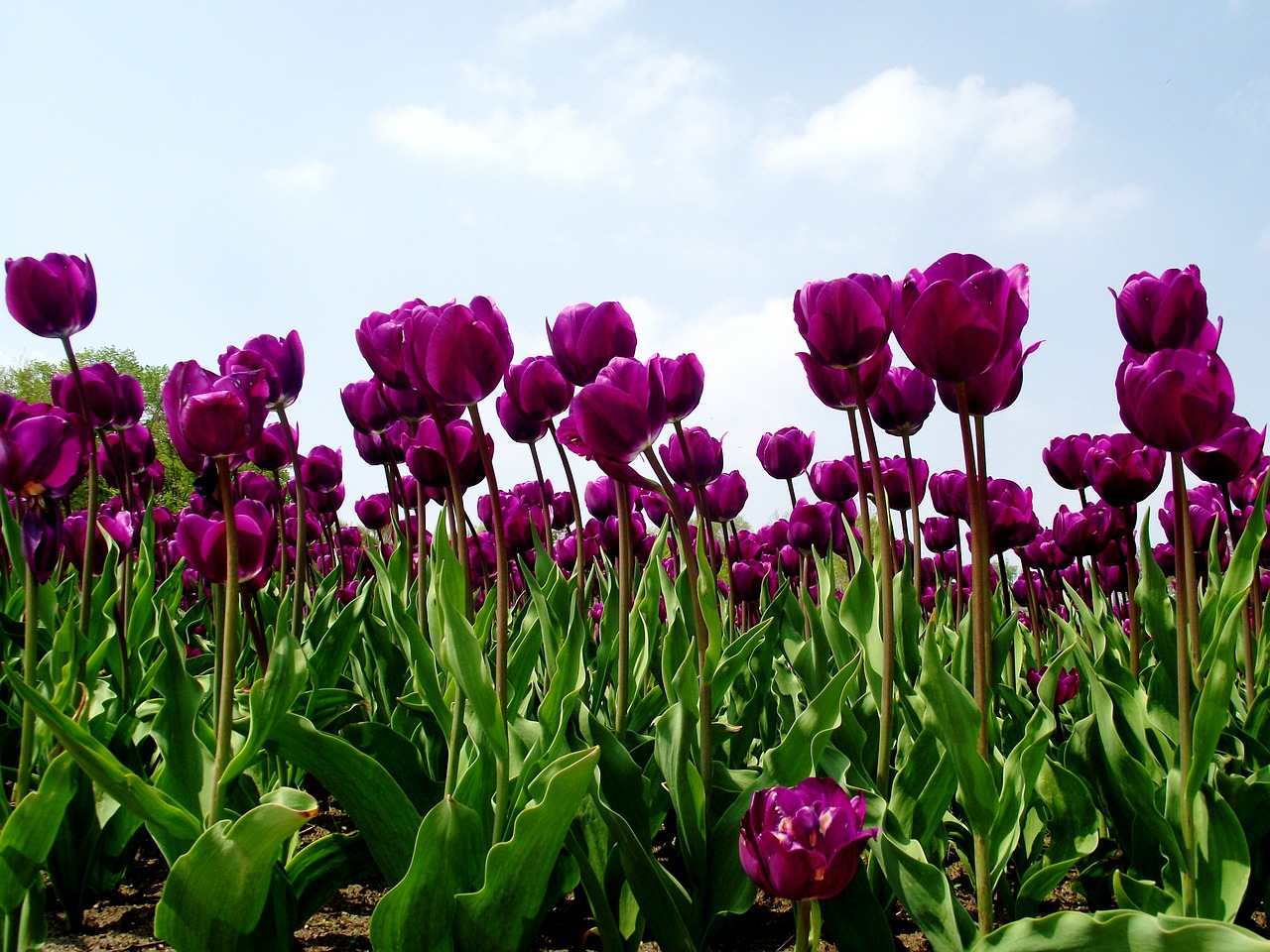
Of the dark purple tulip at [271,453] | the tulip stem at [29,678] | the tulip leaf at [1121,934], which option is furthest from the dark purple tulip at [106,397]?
the tulip leaf at [1121,934]

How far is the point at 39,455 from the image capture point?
5.15 feet

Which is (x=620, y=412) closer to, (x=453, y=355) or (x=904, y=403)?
(x=453, y=355)

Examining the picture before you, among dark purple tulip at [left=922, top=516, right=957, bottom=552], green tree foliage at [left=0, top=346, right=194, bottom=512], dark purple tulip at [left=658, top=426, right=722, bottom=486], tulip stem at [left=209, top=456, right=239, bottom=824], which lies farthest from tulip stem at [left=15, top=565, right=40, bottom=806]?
green tree foliage at [left=0, top=346, right=194, bottom=512]

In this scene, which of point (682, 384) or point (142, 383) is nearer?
point (682, 384)

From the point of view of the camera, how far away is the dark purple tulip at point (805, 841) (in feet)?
3.46

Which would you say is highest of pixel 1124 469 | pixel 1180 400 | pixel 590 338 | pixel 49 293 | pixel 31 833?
A: pixel 49 293

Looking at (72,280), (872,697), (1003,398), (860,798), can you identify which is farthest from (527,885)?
(72,280)

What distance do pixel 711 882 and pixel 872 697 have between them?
59 cm

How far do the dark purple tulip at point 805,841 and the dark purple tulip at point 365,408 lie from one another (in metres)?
1.78

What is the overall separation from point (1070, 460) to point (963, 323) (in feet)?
4.91

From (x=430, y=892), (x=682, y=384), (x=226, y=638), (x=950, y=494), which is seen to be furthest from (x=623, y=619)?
(x=950, y=494)

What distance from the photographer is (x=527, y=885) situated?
1.31 meters

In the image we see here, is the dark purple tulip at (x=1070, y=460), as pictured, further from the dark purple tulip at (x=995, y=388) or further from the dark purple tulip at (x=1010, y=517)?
the dark purple tulip at (x=995, y=388)

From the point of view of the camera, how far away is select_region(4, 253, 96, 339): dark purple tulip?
207cm
